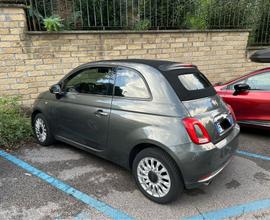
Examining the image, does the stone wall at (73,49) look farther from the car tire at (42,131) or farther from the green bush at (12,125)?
the car tire at (42,131)

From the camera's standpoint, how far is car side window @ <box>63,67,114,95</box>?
10.7 ft

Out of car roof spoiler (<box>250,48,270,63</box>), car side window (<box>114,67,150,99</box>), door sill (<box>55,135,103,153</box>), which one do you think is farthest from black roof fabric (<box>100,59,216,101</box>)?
car roof spoiler (<box>250,48,270,63</box>)

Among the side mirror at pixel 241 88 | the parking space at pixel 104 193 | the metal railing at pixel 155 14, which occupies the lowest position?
the parking space at pixel 104 193

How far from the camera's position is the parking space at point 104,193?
262 cm

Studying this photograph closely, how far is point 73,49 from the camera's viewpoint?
19.2 ft

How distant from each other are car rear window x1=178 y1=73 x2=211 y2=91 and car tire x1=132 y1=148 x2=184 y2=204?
90 centimetres

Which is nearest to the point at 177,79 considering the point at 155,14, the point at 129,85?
the point at 129,85

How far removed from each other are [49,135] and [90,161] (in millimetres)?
960

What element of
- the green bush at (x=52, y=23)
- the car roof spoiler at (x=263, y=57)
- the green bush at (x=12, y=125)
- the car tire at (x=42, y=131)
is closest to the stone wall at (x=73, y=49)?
the green bush at (x=52, y=23)

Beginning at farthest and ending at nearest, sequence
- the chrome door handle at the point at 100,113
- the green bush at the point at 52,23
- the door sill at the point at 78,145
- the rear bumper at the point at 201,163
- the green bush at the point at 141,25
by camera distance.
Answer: the green bush at the point at 141,25 < the green bush at the point at 52,23 < the door sill at the point at 78,145 < the chrome door handle at the point at 100,113 < the rear bumper at the point at 201,163

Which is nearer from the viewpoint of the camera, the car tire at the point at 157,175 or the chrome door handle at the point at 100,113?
the car tire at the point at 157,175

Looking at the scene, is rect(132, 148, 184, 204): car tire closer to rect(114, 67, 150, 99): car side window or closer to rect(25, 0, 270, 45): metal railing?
rect(114, 67, 150, 99): car side window

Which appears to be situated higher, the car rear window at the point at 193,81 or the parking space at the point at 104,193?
the car rear window at the point at 193,81

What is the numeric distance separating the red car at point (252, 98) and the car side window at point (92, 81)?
2.68 metres
